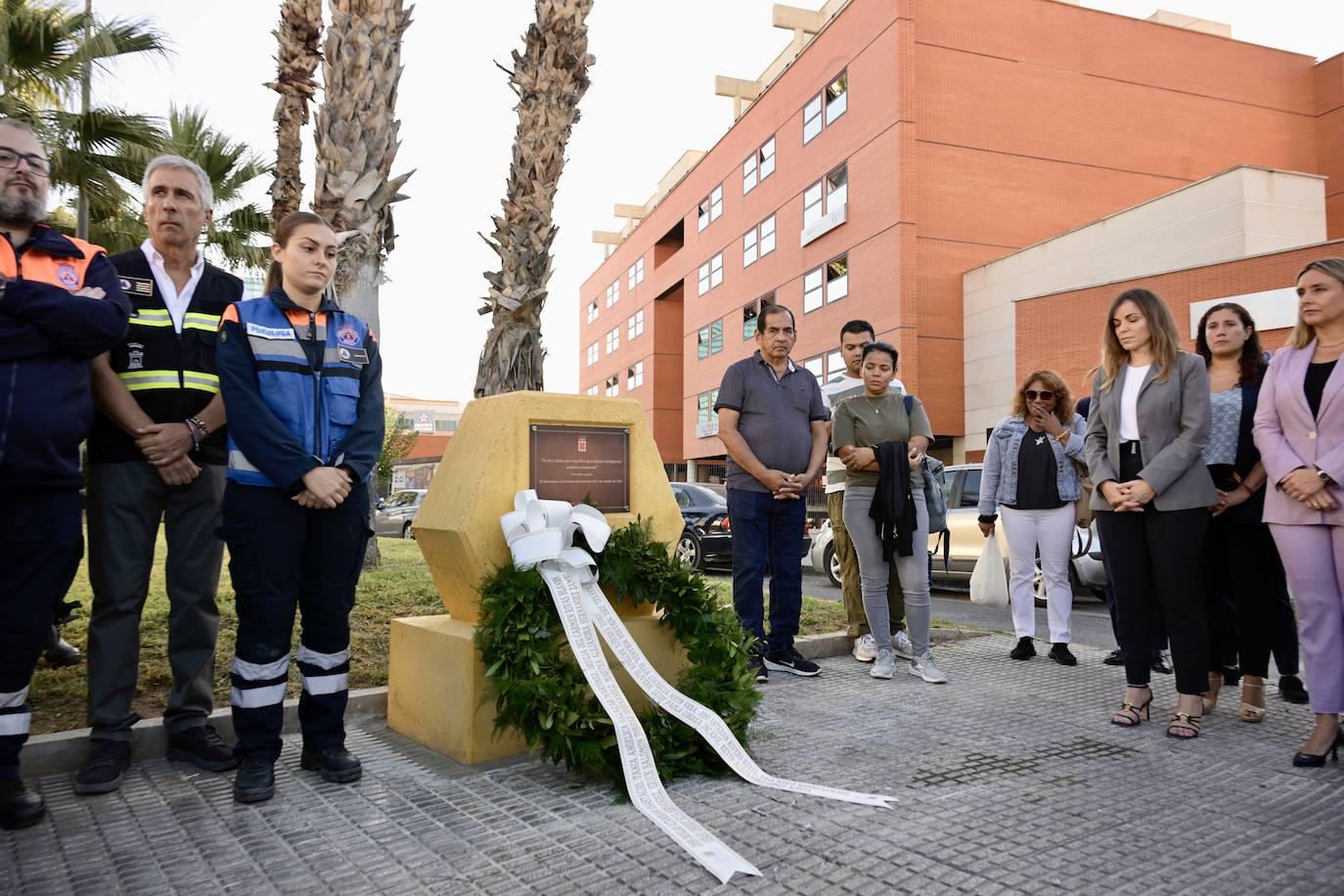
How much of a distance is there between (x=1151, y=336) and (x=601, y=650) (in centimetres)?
324

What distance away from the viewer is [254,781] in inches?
124

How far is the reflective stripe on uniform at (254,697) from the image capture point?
327 centimetres

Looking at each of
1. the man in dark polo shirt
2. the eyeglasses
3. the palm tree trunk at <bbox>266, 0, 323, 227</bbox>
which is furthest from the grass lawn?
the palm tree trunk at <bbox>266, 0, 323, 227</bbox>

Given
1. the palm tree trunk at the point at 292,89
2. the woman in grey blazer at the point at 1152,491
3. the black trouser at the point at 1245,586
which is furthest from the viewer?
the palm tree trunk at the point at 292,89

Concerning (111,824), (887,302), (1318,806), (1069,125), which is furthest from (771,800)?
(1069,125)

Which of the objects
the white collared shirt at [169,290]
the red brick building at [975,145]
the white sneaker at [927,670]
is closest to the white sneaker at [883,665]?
the white sneaker at [927,670]

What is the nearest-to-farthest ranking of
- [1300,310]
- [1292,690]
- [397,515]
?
[1300,310] → [1292,690] → [397,515]

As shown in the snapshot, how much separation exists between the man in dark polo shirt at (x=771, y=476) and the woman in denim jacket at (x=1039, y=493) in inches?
62.9

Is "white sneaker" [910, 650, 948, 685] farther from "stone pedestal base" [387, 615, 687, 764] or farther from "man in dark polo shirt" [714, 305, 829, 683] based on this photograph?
"stone pedestal base" [387, 615, 687, 764]

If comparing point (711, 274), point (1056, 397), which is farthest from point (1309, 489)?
point (711, 274)

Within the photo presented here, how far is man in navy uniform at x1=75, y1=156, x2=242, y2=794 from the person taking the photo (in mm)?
3434

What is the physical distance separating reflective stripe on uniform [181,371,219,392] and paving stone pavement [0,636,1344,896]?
5.18 ft

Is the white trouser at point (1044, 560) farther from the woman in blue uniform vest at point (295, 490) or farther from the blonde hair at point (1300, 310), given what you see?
the woman in blue uniform vest at point (295, 490)

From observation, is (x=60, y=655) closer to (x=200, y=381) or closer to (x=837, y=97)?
(x=200, y=381)
